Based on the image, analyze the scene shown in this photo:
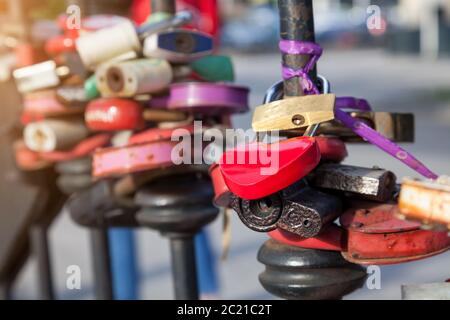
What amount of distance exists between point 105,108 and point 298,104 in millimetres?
240

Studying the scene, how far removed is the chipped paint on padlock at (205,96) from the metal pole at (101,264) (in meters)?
0.32

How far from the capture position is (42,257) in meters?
1.00

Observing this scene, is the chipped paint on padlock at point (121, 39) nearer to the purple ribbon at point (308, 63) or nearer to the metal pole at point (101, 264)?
the purple ribbon at point (308, 63)

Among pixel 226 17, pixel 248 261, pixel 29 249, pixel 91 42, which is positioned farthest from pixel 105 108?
pixel 226 17

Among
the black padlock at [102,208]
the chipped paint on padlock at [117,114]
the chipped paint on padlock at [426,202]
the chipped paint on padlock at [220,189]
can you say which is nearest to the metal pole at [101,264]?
the black padlock at [102,208]

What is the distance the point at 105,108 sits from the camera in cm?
61

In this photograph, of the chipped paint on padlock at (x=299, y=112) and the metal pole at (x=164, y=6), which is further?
the metal pole at (x=164, y=6)

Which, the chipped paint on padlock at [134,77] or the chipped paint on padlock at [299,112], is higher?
the chipped paint on padlock at [134,77]

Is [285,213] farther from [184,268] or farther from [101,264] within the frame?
[101,264]

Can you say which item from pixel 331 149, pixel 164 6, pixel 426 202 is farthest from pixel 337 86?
pixel 426 202

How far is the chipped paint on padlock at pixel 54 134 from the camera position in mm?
752

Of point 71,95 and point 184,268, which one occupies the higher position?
point 71,95

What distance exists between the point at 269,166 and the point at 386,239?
9 centimetres

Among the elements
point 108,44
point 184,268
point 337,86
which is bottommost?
point 337,86
